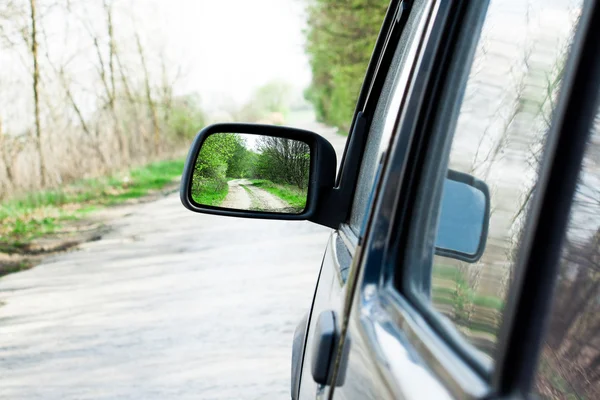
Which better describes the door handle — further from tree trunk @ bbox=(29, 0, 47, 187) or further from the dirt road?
tree trunk @ bbox=(29, 0, 47, 187)

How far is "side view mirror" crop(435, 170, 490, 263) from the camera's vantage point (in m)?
1.15

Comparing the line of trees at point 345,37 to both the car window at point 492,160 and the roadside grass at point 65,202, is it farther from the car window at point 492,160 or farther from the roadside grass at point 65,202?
the car window at point 492,160

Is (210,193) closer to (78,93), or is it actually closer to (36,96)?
(36,96)

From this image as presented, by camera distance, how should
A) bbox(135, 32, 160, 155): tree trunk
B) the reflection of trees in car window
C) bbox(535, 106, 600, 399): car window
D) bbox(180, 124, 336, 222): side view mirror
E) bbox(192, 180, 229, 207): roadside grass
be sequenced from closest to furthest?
bbox(535, 106, 600, 399): car window
the reflection of trees in car window
bbox(180, 124, 336, 222): side view mirror
bbox(192, 180, 229, 207): roadside grass
bbox(135, 32, 160, 155): tree trunk

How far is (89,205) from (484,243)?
12.5m

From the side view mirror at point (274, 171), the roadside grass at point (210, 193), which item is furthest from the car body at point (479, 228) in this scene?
the roadside grass at point (210, 193)

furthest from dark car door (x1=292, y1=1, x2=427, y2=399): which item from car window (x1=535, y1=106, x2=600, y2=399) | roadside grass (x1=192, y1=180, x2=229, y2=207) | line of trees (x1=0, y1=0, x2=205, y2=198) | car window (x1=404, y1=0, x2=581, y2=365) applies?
line of trees (x1=0, y1=0, x2=205, y2=198)

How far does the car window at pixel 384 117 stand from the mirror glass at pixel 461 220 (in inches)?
10.6

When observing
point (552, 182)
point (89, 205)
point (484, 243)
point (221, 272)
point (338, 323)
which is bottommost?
point (89, 205)

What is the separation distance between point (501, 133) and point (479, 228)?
14 cm

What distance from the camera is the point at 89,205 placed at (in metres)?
13.0

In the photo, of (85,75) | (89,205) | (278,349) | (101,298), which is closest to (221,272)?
(101,298)

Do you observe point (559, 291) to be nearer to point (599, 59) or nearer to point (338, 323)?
point (599, 59)

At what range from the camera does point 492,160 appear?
1147 mm
